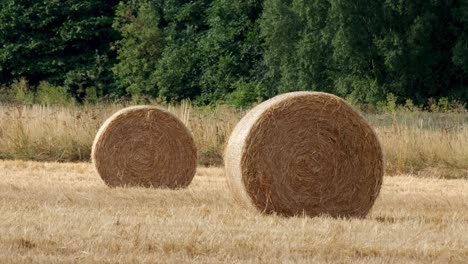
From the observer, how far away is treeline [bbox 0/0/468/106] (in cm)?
3959

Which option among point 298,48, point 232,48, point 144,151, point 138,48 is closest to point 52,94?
point 138,48

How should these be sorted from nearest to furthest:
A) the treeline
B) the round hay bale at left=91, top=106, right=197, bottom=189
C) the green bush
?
the round hay bale at left=91, top=106, right=197, bottom=189 → the green bush → the treeline

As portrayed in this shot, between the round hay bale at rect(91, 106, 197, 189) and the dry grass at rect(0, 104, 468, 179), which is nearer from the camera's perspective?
the round hay bale at rect(91, 106, 197, 189)

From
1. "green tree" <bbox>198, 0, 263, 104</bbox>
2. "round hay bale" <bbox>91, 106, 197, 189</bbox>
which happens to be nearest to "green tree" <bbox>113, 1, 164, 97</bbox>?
"green tree" <bbox>198, 0, 263, 104</bbox>

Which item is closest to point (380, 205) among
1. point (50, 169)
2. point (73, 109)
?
point (50, 169)

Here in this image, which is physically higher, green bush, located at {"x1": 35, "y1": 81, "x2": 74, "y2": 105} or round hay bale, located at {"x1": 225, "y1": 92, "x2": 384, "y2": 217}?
round hay bale, located at {"x1": 225, "y1": 92, "x2": 384, "y2": 217}

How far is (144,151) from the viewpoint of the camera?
16141 millimetres

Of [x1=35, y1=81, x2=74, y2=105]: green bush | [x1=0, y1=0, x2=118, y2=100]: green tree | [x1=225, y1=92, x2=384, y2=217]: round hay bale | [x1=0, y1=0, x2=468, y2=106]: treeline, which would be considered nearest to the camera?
[x1=225, y1=92, x2=384, y2=217]: round hay bale

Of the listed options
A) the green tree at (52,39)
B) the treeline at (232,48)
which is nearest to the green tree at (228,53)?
the treeline at (232,48)

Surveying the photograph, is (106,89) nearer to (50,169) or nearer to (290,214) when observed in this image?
(50,169)

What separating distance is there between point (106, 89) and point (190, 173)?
25.5m

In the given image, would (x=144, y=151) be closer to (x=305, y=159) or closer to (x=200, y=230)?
(x=305, y=159)

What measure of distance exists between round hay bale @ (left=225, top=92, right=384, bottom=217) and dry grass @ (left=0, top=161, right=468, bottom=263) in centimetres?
30

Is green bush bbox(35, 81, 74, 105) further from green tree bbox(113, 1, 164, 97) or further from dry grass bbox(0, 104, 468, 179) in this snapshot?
dry grass bbox(0, 104, 468, 179)
